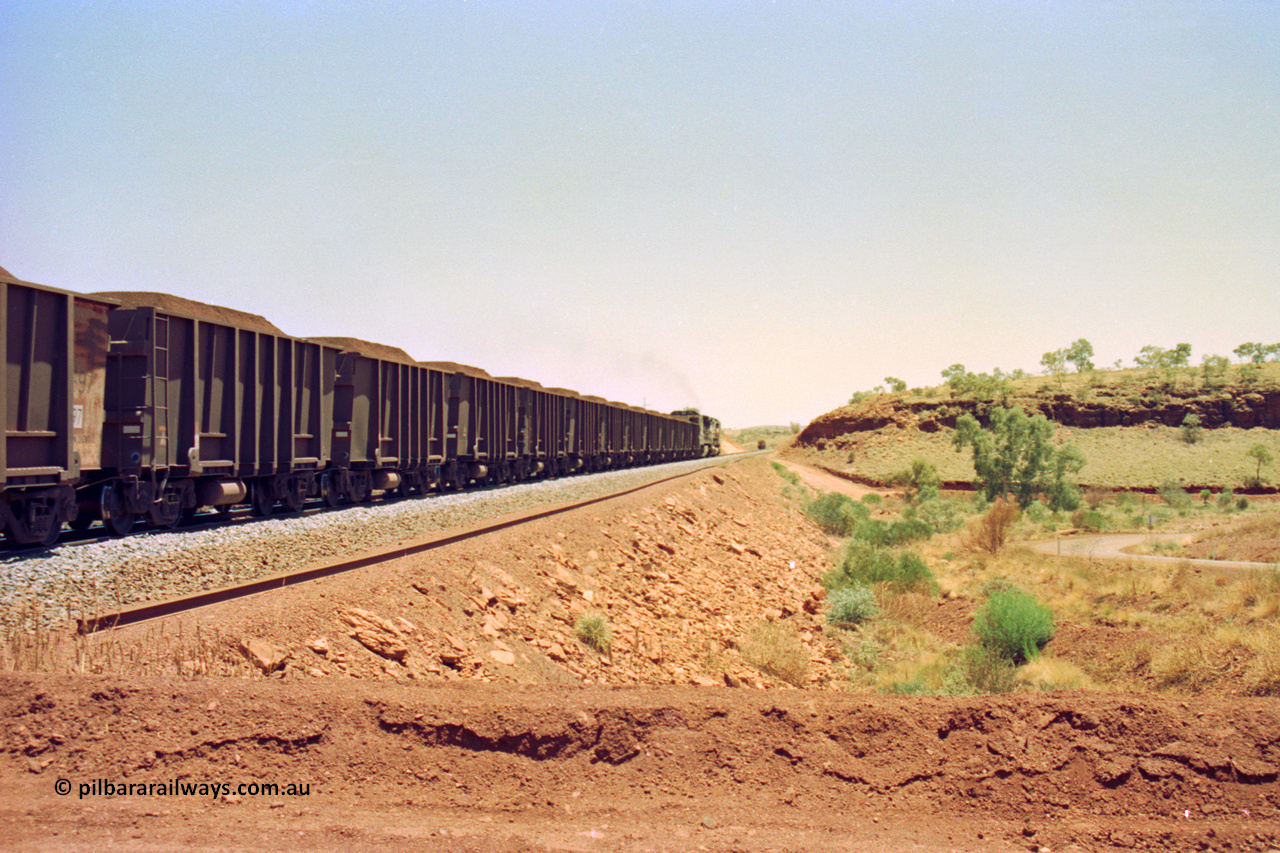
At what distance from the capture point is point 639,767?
198 inches

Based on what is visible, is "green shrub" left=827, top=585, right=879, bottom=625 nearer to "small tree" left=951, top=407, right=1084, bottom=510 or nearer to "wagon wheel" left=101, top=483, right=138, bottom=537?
"wagon wheel" left=101, top=483, right=138, bottom=537

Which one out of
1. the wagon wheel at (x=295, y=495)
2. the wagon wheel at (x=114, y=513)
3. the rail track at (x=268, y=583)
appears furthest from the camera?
the wagon wheel at (x=295, y=495)

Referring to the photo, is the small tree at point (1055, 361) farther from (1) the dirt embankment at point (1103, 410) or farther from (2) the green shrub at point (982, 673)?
(2) the green shrub at point (982, 673)

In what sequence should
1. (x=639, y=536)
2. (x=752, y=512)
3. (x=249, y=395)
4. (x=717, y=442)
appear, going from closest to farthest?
(x=249, y=395), (x=639, y=536), (x=752, y=512), (x=717, y=442)

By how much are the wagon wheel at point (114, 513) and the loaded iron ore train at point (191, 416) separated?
0.08 feet

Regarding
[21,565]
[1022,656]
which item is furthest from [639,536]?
[21,565]

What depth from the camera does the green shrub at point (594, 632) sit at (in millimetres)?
11016

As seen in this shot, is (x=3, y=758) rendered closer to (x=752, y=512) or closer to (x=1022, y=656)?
(x=1022, y=656)

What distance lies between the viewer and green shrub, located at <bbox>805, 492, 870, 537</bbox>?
3516 cm

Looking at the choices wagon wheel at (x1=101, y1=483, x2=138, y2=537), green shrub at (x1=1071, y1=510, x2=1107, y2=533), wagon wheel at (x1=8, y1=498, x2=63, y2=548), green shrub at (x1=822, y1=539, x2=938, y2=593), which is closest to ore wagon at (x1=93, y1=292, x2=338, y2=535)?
wagon wheel at (x1=101, y1=483, x2=138, y2=537)

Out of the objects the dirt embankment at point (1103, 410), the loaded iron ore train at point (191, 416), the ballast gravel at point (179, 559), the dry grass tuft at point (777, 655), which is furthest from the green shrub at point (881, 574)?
the dirt embankment at point (1103, 410)

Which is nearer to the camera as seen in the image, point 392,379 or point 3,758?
point 3,758

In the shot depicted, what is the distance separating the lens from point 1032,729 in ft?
17.4

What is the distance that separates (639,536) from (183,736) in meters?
14.0
